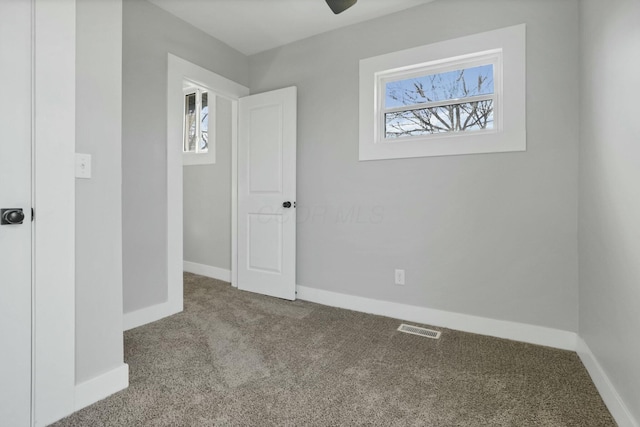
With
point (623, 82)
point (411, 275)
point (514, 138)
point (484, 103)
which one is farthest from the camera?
point (411, 275)

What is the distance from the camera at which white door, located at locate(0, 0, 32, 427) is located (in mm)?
1223

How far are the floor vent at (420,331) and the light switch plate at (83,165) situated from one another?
2.25 metres

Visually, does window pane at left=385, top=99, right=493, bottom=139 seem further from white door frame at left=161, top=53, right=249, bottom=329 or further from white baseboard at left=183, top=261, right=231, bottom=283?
white baseboard at left=183, top=261, right=231, bottom=283

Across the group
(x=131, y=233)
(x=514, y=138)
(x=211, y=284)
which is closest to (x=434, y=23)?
(x=514, y=138)

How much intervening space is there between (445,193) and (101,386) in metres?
2.48

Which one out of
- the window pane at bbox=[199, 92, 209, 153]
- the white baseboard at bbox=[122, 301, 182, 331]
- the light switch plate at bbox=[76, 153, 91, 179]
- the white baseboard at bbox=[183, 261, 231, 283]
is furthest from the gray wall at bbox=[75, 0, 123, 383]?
the window pane at bbox=[199, 92, 209, 153]

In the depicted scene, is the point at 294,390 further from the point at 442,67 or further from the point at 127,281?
the point at 442,67

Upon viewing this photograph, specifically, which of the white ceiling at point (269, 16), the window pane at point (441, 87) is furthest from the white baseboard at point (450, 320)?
the white ceiling at point (269, 16)

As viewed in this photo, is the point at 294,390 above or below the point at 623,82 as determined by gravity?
below

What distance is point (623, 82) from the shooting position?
4.50 feet

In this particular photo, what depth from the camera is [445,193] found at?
247 centimetres

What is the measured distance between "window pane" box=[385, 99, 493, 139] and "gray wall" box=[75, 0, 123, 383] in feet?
6.77

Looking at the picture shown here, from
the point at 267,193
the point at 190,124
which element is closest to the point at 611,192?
the point at 267,193

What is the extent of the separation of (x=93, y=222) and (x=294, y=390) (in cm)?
130
